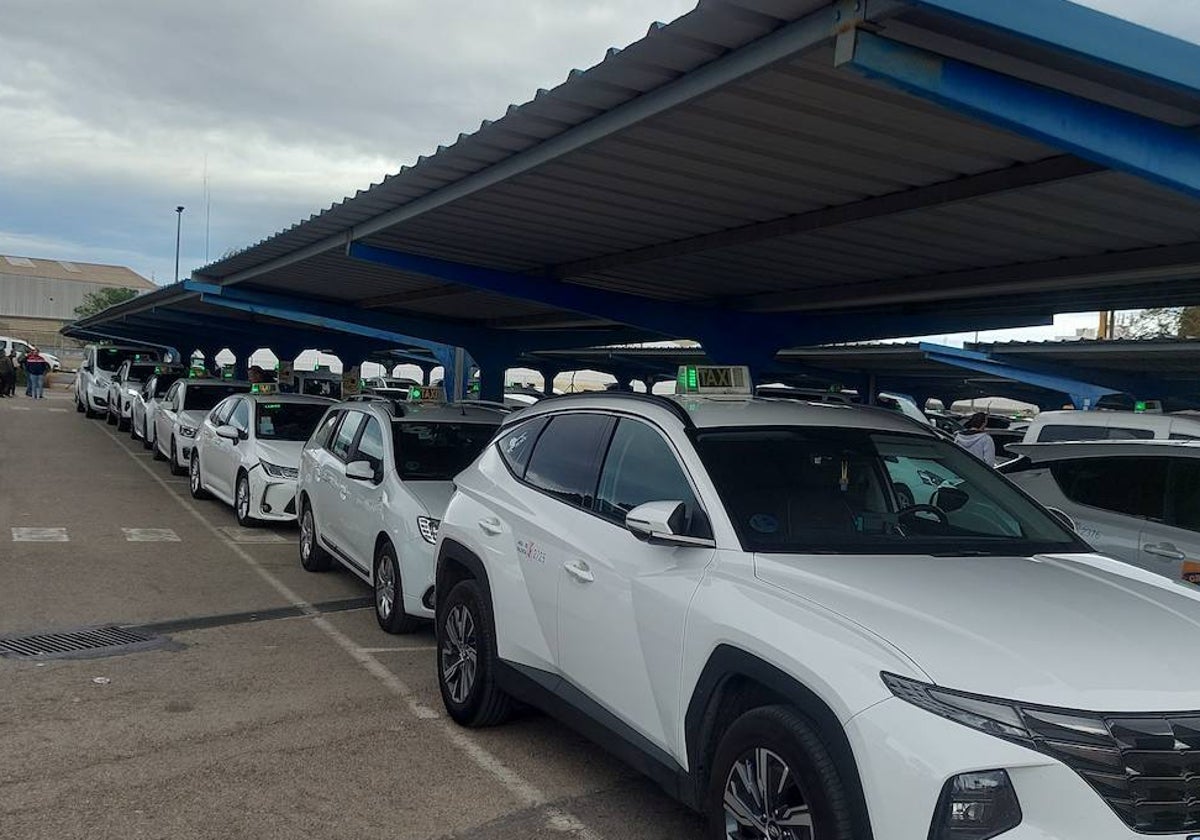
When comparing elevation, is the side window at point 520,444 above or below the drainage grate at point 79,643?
above

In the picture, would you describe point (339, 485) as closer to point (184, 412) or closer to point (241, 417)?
point (241, 417)

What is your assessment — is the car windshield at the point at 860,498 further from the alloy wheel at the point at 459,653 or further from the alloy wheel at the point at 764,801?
the alloy wheel at the point at 459,653

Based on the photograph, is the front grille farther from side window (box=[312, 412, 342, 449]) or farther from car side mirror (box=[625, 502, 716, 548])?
side window (box=[312, 412, 342, 449])

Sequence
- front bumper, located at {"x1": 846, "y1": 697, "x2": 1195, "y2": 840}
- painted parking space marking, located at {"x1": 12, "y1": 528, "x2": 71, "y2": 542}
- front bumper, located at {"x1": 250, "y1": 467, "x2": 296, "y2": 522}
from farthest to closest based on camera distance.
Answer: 1. front bumper, located at {"x1": 250, "y1": 467, "x2": 296, "y2": 522}
2. painted parking space marking, located at {"x1": 12, "y1": 528, "x2": 71, "y2": 542}
3. front bumper, located at {"x1": 846, "y1": 697, "x2": 1195, "y2": 840}

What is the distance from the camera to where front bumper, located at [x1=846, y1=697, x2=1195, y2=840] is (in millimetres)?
2830

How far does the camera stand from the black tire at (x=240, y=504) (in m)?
12.8

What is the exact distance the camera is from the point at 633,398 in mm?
5141

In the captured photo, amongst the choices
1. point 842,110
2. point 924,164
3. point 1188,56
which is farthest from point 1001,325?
point 1188,56

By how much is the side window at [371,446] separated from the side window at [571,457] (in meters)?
3.09

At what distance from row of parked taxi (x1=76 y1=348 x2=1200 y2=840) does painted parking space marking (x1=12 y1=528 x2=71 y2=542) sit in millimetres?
6902

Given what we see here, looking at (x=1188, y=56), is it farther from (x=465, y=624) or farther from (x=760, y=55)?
(x=465, y=624)

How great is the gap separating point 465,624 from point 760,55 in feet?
11.2

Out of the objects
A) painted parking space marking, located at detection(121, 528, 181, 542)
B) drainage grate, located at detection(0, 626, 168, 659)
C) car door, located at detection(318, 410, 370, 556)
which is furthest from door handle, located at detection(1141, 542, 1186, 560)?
painted parking space marking, located at detection(121, 528, 181, 542)

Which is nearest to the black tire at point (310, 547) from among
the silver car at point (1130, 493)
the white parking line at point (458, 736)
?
the white parking line at point (458, 736)
